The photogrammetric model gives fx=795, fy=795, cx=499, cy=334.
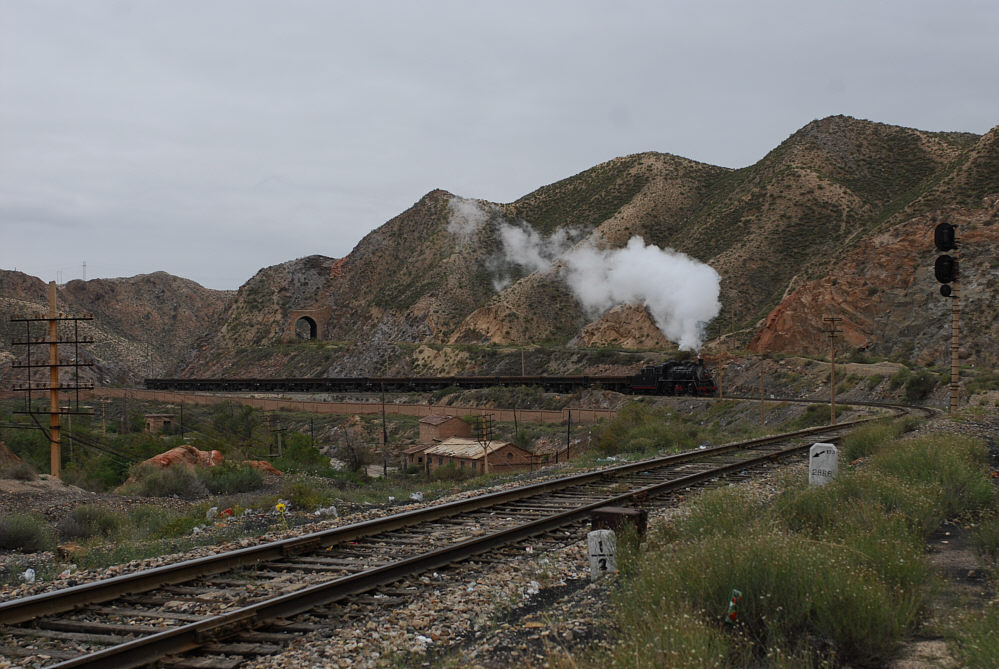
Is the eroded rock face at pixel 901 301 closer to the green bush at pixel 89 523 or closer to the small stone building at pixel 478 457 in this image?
the small stone building at pixel 478 457

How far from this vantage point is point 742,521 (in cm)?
871

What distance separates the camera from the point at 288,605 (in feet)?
22.8

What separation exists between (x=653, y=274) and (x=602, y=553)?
2867 inches

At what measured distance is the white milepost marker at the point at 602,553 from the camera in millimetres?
8016

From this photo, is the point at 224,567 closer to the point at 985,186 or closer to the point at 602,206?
the point at 985,186

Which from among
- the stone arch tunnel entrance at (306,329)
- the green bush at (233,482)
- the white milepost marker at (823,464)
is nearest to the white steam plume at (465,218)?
Answer: the stone arch tunnel entrance at (306,329)

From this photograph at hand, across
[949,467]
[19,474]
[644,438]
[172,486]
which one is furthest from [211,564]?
[644,438]

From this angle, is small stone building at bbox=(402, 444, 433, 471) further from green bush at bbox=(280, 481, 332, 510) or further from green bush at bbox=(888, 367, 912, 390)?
green bush at bbox=(280, 481, 332, 510)

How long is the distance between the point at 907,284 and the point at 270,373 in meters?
71.5

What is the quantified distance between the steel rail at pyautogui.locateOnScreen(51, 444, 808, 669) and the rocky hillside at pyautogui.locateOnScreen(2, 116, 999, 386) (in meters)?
45.7

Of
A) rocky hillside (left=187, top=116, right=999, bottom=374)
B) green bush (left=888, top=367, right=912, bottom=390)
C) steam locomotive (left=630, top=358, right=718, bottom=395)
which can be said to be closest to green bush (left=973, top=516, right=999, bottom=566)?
green bush (left=888, top=367, right=912, bottom=390)

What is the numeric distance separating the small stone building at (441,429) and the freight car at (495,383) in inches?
207

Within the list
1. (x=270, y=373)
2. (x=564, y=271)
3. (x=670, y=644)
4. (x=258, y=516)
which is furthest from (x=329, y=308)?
(x=670, y=644)

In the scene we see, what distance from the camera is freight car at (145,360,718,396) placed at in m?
50.3
